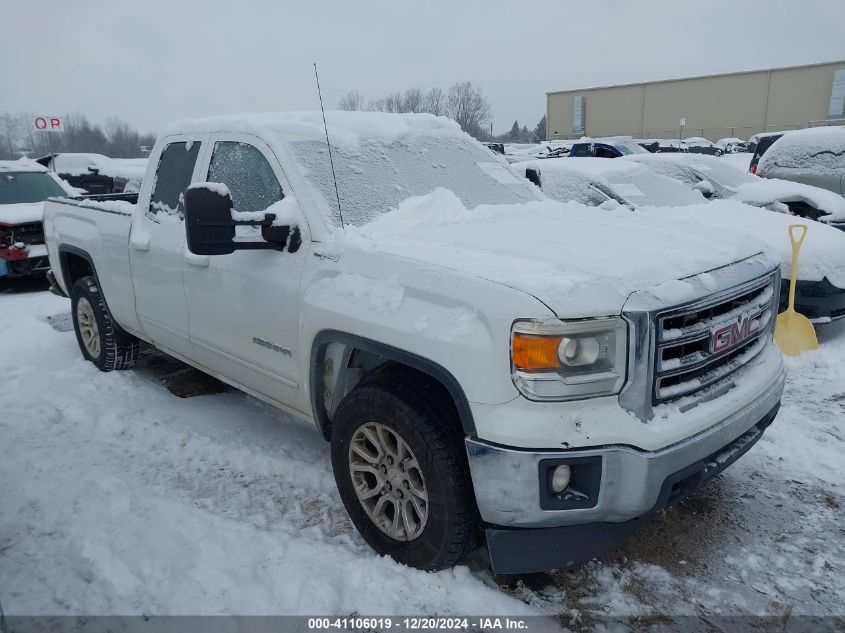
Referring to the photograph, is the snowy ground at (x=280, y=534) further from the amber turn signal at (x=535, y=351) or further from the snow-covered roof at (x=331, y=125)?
the snow-covered roof at (x=331, y=125)

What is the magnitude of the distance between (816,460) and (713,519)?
3.26 ft

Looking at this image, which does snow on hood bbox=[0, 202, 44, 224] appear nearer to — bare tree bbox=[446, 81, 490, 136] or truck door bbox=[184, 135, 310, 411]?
truck door bbox=[184, 135, 310, 411]

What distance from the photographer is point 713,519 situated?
3.15 metres

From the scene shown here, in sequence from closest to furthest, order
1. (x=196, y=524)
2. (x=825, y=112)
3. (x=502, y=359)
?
(x=502, y=359)
(x=196, y=524)
(x=825, y=112)

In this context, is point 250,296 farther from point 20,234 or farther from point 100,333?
point 20,234

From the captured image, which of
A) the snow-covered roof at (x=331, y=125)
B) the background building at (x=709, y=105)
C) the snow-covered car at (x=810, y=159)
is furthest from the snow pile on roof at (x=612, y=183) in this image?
the background building at (x=709, y=105)

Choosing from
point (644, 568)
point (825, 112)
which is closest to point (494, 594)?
point (644, 568)

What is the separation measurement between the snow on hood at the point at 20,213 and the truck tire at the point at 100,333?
11.2ft

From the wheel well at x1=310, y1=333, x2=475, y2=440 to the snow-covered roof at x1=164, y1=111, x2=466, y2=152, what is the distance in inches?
48.4

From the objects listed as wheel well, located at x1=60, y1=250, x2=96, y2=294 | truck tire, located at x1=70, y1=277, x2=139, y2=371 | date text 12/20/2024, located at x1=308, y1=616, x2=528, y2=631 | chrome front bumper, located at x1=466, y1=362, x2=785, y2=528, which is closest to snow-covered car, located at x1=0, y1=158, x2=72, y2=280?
wheel well, located at x1=60, y1=250, x2=96, y2=294

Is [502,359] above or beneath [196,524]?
above

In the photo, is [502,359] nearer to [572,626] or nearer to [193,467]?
[572,626]

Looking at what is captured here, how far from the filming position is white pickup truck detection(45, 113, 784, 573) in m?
2.23

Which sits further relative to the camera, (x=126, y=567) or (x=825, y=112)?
(x=825, y=112)
